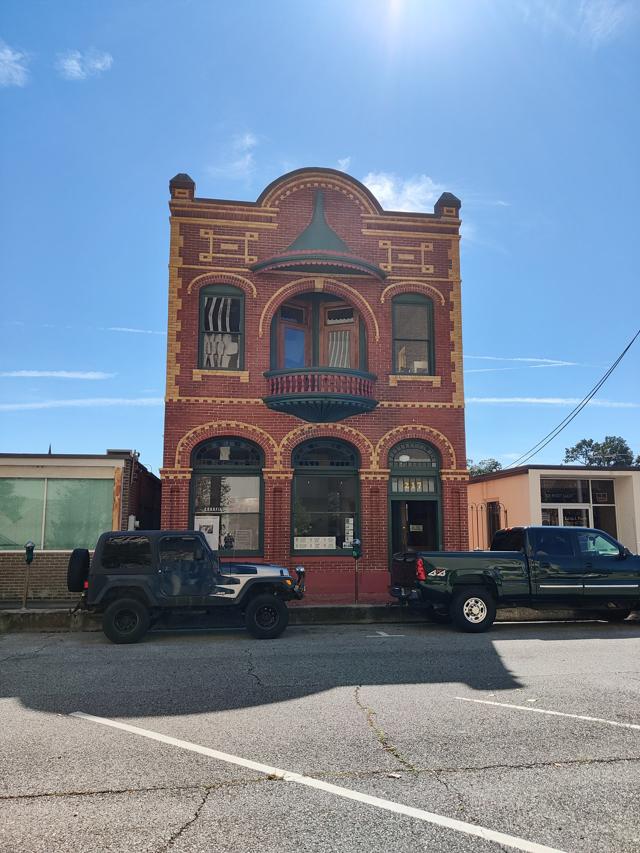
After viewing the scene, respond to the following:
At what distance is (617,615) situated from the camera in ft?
45.1

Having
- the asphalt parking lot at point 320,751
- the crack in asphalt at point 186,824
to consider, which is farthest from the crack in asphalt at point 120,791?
the crack in asphalt at point 186,824

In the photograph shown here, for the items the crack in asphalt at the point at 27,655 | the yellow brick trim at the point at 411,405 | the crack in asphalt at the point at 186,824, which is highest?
the yellow brick trim at the point at 411,405

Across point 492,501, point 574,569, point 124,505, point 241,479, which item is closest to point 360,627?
point 574,569

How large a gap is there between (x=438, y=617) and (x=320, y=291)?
8.84 metres

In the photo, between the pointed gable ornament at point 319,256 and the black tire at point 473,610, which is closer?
the black tire at point 473,610

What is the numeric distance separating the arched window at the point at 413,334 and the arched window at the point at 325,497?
287cm

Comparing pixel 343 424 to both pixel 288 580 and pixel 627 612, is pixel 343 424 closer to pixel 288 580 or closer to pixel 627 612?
pixel 288 580

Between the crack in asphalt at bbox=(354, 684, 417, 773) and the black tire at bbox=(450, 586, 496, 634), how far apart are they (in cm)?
504

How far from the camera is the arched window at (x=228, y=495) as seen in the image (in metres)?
16.5

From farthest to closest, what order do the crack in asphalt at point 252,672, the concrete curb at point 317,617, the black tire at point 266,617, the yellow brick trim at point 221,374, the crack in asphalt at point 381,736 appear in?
1. the yellow brick trim at point 221,374
2. the concrete curb at point 317,617
3. the black tire at point 266,617
4. the crack in asphalt at point 252,672
5. the crack in asphalt at point 381,736

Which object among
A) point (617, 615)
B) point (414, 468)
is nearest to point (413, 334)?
point (414, 468)

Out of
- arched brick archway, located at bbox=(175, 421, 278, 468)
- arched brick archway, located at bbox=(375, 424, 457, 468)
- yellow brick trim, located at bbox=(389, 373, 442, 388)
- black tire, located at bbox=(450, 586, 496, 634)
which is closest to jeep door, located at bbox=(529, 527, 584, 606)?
black tire, located at bbox=(450, 586, 496, 634)

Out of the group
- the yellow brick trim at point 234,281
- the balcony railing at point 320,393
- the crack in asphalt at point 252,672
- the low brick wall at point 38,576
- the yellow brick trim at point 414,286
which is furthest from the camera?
the yellow brick trim at point 414,286

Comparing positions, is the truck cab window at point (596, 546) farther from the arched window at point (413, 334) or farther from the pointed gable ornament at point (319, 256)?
the pointed gable ornament at point (319, 256)
